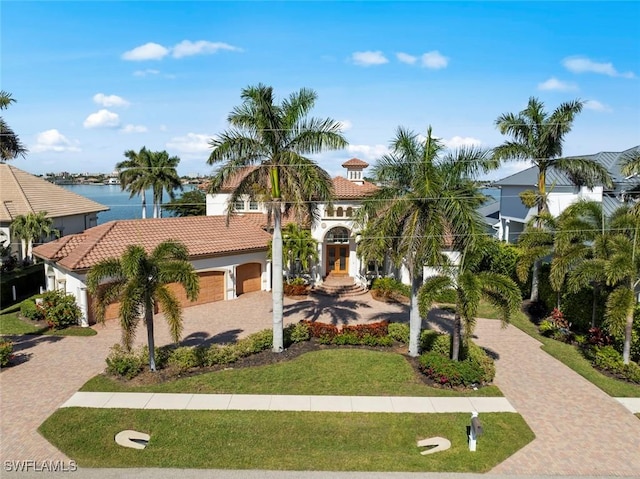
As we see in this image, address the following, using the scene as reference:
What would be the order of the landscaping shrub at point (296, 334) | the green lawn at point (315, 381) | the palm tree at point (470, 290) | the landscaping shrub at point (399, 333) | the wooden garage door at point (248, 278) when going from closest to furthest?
the green lawn at point (315, 381) < the palm tree at point (470, 290) < the landscaping shrub at point (296, 334) < the landscaping shrub at point (399, 333) < the wooden garage door at point (248, 278)

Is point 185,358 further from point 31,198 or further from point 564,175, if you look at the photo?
point 564,175

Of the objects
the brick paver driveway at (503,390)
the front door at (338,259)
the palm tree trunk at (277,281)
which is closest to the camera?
the brick paver driveway at (503,390)

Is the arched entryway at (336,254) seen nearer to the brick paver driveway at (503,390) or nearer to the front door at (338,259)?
the front door at (338,259)

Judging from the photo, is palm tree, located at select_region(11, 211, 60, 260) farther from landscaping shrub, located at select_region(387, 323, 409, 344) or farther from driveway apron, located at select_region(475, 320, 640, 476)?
driveway apron, located at select_region(475, 320, 640, 476)

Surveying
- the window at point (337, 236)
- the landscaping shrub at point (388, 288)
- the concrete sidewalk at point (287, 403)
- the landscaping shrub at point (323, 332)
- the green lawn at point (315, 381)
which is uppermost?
the window at point (337, 236)

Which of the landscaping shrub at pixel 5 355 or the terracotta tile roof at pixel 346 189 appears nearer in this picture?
the landscaping shrub at pixel 5 355

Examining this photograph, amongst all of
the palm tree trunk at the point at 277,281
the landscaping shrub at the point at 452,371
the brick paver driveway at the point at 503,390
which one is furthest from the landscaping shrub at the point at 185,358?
the landscaping shrub at the point at 452,371

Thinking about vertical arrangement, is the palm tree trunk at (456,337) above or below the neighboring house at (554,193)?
below

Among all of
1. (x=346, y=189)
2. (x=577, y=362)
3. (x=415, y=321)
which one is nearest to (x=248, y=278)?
(x=346, y=189)
